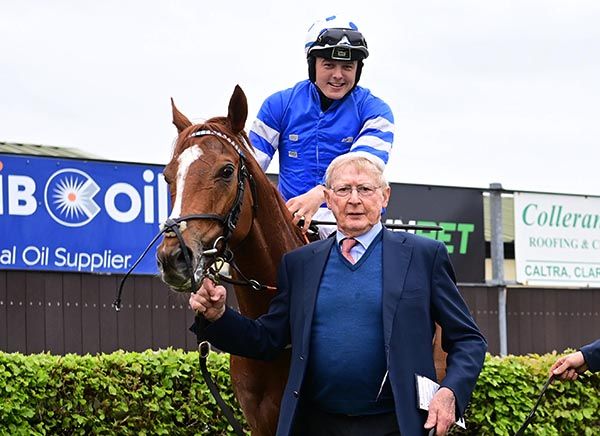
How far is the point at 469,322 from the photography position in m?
4.10

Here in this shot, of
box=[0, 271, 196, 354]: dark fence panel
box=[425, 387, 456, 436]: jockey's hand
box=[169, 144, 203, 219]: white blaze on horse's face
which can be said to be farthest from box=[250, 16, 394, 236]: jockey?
box=[0, 271, 196, 354]: dark fence panel

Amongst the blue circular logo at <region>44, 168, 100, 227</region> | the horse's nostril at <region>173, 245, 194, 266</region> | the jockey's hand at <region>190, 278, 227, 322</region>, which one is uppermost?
the blue circular logo at <region>44, 168, 100, 227</region>

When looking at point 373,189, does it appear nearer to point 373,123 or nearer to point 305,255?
point 305,255

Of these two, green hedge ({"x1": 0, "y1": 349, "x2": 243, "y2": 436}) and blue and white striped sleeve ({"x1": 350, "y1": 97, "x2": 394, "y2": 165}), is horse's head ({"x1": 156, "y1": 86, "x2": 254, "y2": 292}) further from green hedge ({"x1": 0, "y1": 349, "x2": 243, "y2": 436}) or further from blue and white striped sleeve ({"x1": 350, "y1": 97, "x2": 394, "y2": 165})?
green hedge ({"x1": 0, "y1": 349, "x2": 243, "y2": 436})

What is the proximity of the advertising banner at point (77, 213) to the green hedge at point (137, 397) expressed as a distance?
292 centimetres

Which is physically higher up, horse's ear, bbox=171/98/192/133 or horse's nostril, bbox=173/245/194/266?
horse's ear, bbox=171/98/192/133

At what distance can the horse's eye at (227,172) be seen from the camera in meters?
4.55

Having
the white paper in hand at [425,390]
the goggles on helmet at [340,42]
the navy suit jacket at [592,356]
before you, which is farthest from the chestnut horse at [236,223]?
the navy suit jacket at [592,356]

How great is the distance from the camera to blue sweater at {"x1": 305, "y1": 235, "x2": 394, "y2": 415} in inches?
157

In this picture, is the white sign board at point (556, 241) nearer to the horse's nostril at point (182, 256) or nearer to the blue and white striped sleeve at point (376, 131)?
the blue and white striped sleeve at point (376, 131)

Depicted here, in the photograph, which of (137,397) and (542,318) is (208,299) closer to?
(137,397)

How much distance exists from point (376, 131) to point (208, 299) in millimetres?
1694

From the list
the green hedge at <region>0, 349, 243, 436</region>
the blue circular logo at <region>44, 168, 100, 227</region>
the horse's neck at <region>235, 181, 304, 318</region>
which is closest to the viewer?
the horse's neck at <region>235, 181, 304, 318</region>

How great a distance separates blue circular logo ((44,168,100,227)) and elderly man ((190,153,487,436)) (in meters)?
6.15
